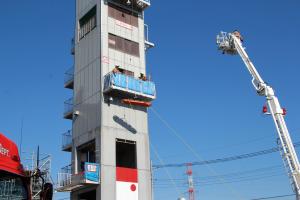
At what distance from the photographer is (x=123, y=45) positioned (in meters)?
48.2

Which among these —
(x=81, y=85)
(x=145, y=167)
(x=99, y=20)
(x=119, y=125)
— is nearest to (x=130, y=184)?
(x=145, y=167)

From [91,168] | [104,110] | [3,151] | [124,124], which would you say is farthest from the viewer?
[124,124]

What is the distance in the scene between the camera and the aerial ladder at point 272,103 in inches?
1188

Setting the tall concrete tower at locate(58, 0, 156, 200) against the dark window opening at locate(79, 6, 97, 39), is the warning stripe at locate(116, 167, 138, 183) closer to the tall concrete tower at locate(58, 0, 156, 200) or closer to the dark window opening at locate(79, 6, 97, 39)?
the tall concrete tower at locate(58, 0, 156, 200)

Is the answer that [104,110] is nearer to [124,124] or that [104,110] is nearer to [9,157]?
[124,124]

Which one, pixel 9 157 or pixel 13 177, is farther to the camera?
pixel 13 177

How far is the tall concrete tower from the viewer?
4291cm

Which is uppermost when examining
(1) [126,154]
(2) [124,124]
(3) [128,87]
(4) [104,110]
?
(3) [128,87]

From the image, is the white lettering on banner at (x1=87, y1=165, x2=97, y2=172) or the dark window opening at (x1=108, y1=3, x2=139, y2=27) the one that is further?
the dark window opening at (x1=108, y1=3, x2=139, y2=27)

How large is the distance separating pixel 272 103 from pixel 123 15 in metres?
22.4

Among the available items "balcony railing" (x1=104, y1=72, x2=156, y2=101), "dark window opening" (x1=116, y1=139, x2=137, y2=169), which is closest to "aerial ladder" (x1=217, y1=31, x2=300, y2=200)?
"balcony railing" (x1=104, y1=72, x2=156, y2=101)

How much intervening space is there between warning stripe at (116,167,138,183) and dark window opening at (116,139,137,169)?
3.95 feet

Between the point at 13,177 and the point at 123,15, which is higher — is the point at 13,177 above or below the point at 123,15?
below

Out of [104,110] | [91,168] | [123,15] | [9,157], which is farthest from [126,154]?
[9,157]
